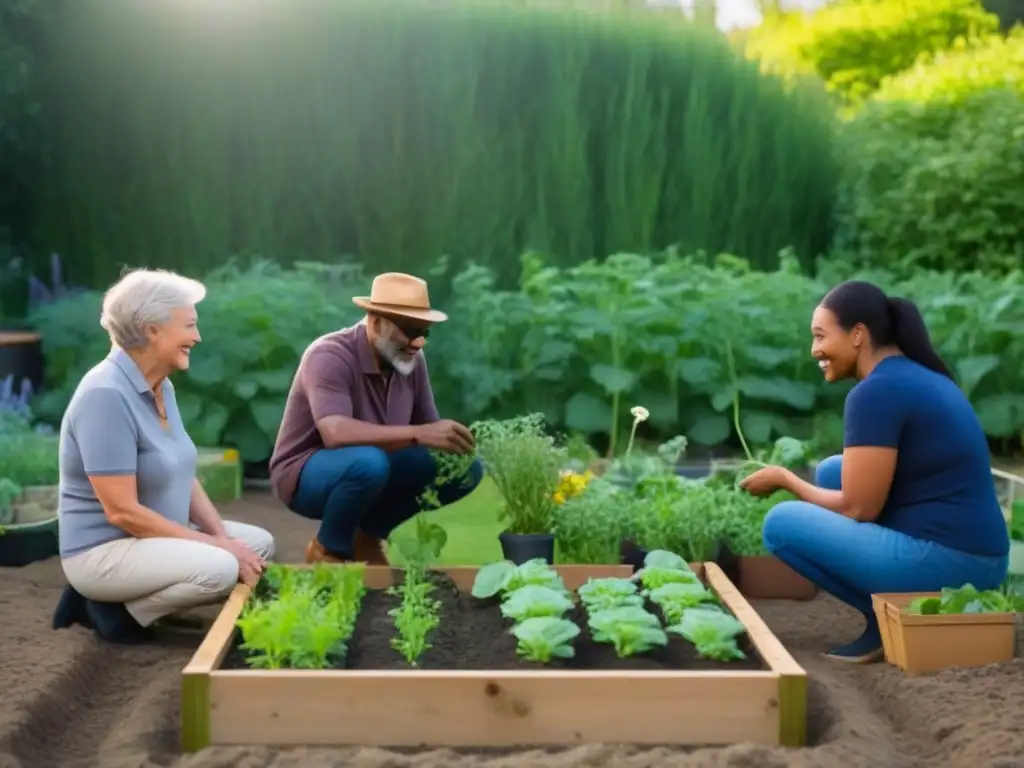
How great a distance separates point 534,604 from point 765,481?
0.98 metres

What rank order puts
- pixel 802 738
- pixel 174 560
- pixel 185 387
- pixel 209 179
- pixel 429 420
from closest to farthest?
pixel 802 738
pixel 174 560
pixel 429 420
pixel 185 387
pixel 209 179

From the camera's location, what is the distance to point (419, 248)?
924 centimetres

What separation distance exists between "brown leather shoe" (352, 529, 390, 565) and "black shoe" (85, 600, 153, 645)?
1.03 meters

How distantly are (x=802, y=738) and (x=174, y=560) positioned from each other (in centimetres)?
185

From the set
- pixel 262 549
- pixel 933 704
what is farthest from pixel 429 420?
pixel 933 704

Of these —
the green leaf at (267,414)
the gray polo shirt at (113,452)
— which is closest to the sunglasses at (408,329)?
the gray polo shirt at (113,452)

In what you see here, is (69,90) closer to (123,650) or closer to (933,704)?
(123,650)

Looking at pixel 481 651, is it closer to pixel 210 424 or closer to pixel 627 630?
pixel 627 630

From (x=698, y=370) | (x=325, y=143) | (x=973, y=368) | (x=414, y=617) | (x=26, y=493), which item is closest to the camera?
(x=414, y=617)

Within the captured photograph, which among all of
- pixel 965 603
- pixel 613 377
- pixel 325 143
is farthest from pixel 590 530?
pixel 325 143

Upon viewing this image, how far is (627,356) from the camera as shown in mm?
7016

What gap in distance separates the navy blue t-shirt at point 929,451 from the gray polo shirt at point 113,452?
2.03 m

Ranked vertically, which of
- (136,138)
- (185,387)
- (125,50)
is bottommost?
(185,387)

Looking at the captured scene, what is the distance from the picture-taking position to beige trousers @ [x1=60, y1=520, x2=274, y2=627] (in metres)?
3.77
